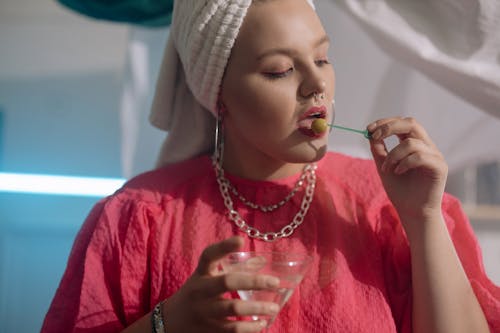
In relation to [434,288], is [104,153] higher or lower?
higher

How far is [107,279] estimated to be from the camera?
1.00 m

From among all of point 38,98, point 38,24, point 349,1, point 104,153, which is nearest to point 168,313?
point 349,1

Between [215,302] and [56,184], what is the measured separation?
3.91 ft

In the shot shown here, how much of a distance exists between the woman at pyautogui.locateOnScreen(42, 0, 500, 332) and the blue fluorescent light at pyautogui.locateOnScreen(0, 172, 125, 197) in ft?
2.46

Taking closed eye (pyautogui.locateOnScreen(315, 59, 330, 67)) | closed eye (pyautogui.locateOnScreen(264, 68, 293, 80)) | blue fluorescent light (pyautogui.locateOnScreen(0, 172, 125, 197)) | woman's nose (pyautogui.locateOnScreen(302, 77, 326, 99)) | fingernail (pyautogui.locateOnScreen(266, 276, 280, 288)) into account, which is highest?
blue fluorescent light (pyautogui.locateOnScreen(0, 172, 125, 197))

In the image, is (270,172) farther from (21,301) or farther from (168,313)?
(21,301)

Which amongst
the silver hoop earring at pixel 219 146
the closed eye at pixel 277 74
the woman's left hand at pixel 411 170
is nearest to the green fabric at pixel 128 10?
the silver hoop earring at pixel 219 146

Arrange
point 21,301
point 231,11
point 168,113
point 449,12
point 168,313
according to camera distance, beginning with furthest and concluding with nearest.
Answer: point 21,301 < point 168,113 < point 449,12 < point 231,11 < point 168,313

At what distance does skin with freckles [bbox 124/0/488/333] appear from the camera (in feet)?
3.04

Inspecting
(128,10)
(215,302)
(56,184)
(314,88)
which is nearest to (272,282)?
(215,302)

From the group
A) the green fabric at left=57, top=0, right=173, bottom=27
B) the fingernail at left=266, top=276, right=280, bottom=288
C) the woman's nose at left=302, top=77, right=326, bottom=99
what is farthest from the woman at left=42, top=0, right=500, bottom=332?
the green fabric at left=57, top=0, right=173, bottom=27

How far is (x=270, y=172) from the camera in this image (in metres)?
1.07

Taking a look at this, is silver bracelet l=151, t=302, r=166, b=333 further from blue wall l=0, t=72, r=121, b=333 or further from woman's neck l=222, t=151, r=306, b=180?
blue wall l=0, t=72, r=121, b=333

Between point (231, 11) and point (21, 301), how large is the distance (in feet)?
4.21
